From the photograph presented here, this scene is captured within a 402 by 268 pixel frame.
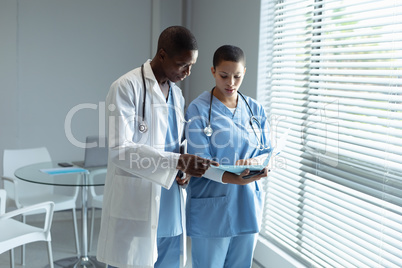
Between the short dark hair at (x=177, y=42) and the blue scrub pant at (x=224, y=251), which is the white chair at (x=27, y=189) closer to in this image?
the blue scrub pant at (x=224, y=251)

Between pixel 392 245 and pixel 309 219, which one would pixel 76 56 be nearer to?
pixel 309 219

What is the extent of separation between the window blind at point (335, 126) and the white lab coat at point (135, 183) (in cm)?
59

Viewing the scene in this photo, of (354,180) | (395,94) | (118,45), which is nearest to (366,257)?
(354,180)

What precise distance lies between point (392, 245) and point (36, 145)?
325 cm

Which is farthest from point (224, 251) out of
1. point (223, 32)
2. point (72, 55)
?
point (72, 55)

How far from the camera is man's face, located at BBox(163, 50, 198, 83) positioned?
1.70m

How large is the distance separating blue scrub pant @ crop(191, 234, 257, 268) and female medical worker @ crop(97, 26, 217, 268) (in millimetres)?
190

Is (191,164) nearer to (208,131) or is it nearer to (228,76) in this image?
(208,131)

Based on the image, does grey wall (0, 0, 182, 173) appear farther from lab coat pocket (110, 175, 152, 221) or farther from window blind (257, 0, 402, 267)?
lab coat pocket (110, 175, 152, 221)

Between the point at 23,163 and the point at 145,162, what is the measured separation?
7.04 feet

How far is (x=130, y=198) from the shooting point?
1744 millimetres

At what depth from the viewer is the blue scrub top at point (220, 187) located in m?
1.96

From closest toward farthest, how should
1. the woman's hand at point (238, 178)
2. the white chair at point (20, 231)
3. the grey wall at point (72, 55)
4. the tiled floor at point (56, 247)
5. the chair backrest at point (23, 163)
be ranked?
the woman's hand at point (238, 178) < the white chair at point (20, 231) < the tiled floor at point (56, 247) < the chair backrest at point (23, 163) < the grey wall at point (72, 55)

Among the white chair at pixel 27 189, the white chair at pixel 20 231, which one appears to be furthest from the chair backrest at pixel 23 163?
the white chair at pixel 20 231
